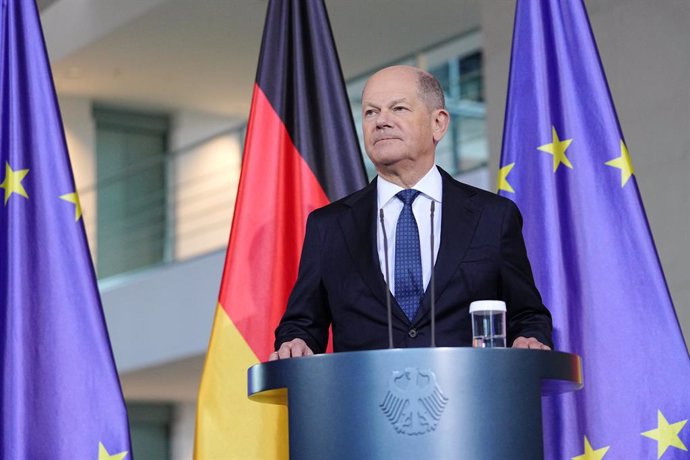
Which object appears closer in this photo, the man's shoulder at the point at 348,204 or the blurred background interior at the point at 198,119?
the man's shoulder at the point at 348,204

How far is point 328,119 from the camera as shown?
3436mm

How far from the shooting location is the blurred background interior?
199 inches

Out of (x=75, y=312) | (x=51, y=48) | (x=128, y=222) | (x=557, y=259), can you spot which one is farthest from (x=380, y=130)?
(x=128, y=222)

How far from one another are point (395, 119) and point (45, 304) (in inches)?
44.4

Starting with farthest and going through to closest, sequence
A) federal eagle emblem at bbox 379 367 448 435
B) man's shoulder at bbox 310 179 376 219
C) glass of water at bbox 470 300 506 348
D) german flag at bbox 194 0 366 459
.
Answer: german flag at bbox 194 0 366 459 < man's shoulder at bbox 310 179 376 219 < glass of water at bbox 470 300 506 348 < federal eagle emblem at bbox 379 367 448 435

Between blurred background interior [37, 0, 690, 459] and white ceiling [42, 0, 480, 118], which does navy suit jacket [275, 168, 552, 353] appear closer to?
blurred background interior [37, 0, 690, 459]

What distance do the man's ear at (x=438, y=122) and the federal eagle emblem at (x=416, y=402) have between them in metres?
0.65

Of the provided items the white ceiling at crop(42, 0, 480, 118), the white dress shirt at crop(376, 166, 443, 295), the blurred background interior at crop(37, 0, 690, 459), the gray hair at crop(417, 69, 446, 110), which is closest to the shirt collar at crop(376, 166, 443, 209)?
the white dress shirt at crop(376, 166, 443, 295)

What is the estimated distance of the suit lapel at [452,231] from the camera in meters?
2.37

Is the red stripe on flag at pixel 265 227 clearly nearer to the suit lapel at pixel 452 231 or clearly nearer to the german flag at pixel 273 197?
the german flag at pixel 273 197

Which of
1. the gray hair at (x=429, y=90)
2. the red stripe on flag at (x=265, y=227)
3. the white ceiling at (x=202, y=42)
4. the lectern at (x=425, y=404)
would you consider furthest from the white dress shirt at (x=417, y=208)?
the white ceiling at (x=202, y=42)

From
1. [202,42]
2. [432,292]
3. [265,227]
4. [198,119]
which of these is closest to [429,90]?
[432,292]

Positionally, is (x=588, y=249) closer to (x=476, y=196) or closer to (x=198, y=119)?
(x=476, y=196)

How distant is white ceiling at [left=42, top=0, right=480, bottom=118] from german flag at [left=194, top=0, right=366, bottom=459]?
13.6ft
